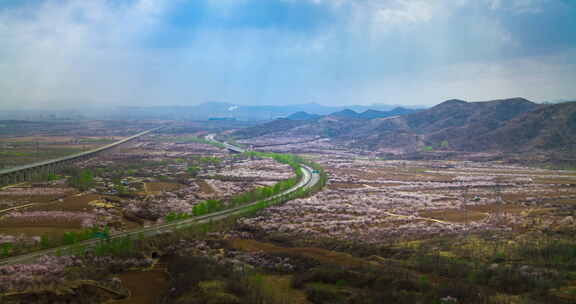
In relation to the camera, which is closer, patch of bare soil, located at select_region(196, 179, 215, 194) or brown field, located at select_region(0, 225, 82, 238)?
brown field, located at select_region(0, 225, 82, 238)

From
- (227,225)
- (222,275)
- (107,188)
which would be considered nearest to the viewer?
(222,275)

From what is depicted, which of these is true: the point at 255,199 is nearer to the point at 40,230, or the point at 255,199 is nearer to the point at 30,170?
the point at 40,230

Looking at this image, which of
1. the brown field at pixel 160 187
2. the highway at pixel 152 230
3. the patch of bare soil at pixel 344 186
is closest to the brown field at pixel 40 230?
the highway at pixel 152 230

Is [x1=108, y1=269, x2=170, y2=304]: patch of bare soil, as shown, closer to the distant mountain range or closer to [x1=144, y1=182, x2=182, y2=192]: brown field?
[x1=144, y1=182, x2=182, y2=192]: brown field

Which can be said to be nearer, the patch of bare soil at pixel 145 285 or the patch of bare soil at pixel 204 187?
the patch of bare soil at pixel 145 285

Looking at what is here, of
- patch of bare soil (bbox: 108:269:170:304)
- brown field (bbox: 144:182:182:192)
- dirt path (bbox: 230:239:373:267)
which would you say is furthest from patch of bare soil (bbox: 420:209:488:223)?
brown field (bbox: 144:182:182:192)

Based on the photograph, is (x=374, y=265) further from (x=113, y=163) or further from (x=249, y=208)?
(x=113, y=163)

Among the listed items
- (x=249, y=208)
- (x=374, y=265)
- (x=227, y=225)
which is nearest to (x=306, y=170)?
(x=249, y=208)

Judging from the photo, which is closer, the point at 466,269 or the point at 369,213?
the point at 466,269

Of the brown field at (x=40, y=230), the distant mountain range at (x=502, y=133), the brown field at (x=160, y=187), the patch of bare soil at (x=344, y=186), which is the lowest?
the brown field at (x=40, y=230)

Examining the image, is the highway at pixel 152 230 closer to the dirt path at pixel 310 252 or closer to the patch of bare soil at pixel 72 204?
the dirt path at pixel 310 252

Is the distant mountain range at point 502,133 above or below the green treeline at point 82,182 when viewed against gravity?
above
